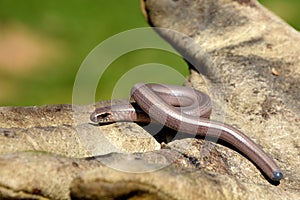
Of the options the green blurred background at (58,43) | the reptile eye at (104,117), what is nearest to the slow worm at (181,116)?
the reptile eye at (104,117)

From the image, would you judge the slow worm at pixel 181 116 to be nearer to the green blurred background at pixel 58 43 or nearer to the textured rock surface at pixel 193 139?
the textured rock surface at pixel 193 139

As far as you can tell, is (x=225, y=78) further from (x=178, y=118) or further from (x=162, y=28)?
(x=162, y=28)

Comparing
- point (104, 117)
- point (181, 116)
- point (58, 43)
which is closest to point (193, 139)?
point (181, 116)

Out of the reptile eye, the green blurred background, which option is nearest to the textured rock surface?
the reptile eye

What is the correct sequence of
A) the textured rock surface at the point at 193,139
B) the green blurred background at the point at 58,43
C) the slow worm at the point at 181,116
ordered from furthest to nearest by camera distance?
the green blurred background at the point at 58,43 < the slow worm at the point at 181,116 < the textured rock surface at the point at 193,139

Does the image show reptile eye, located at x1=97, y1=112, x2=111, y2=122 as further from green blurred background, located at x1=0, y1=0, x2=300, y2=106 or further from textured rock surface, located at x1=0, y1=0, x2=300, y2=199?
green blurred background, located at x1=0, y1=0, x2=300, y2=106

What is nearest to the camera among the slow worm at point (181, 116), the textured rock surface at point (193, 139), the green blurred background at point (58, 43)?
the textured rock surface at point (193, 139)

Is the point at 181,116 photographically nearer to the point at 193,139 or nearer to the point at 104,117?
the point at 193,139
